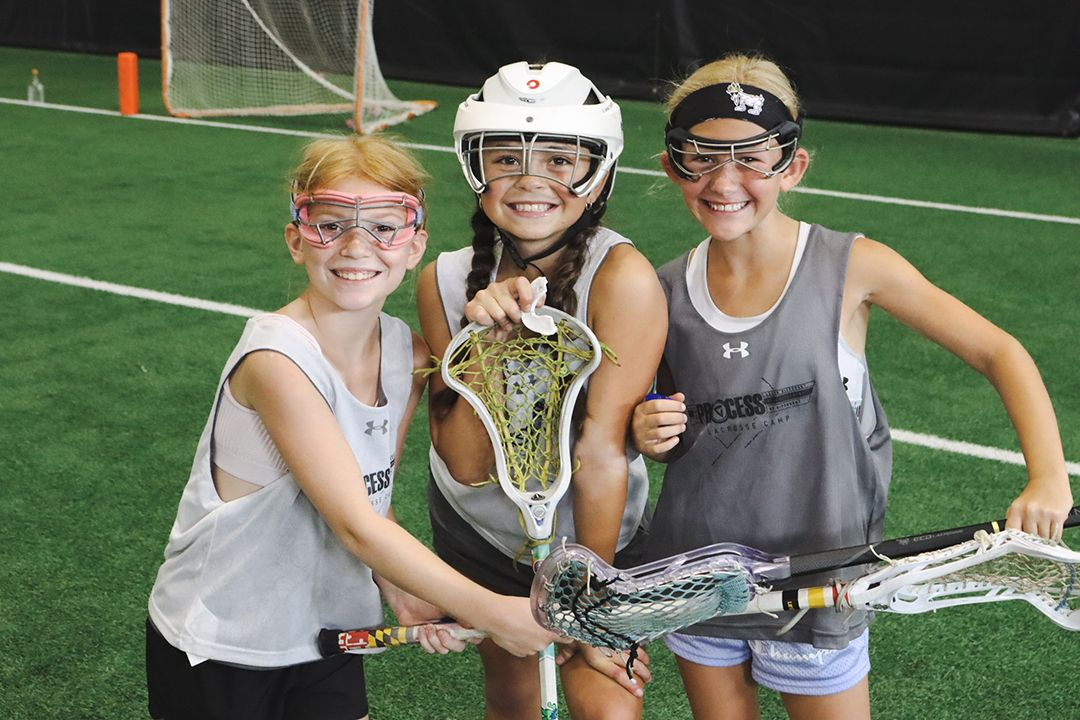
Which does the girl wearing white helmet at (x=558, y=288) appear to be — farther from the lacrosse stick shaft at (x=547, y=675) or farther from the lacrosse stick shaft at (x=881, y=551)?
the lacrosse stick shaft at (x=881, y=551)

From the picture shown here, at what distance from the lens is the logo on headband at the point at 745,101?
2.41 meters

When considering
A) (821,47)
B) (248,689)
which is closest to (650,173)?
(821,47)

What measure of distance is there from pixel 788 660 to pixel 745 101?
1014mm

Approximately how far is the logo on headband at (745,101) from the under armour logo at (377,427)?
0.84 metres

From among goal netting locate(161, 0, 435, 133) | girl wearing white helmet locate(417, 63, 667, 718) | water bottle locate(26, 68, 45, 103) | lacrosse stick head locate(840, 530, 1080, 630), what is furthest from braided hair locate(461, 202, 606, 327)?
water bottle locate(26, 68, 45, 103)

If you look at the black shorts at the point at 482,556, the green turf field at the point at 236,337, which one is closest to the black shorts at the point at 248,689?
the black shorts at the point at 482,556

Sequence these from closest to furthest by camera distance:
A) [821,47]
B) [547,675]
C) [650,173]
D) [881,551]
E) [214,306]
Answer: [881,551] → [547,675] → [214,306] → [650,173] → [821,47]

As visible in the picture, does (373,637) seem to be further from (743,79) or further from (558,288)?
(743,79)

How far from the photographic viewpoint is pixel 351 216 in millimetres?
2381

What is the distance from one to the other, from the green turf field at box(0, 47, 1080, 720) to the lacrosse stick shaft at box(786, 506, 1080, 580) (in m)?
1.32

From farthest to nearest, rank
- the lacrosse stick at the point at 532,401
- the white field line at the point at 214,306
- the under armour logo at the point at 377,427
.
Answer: the white field line at the point at 214,306, the under armour logo at the point at 377,427, the lacrosse stick at the point at 532,401

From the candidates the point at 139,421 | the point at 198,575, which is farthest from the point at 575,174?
the point at 139,421

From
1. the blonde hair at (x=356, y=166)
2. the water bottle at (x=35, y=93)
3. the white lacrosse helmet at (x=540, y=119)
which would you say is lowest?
the blonde hair at (x=356, y=166)

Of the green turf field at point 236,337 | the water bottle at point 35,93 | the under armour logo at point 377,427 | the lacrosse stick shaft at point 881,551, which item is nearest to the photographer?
the lacrosse stick shaft at point 881,551
